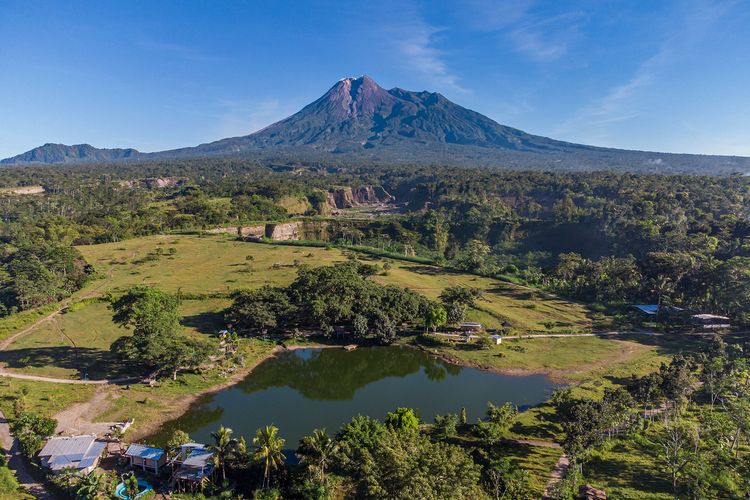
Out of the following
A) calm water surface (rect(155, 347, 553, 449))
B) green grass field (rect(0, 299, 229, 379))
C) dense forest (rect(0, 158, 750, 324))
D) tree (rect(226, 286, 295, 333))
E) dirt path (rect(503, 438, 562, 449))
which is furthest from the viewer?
dense forest (rect(0, 158, 750, 324))

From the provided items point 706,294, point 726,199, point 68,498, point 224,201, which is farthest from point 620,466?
point 224,201

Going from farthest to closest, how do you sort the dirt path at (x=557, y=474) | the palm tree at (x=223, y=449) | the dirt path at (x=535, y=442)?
the dirt path at (x=535, y=442)
the palm tree at (x=223, y=449)
the dirt path at (x=557, y=474)

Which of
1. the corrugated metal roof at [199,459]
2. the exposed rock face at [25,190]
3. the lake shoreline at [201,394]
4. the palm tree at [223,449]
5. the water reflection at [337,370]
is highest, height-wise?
the exposed rock face at [25,190]

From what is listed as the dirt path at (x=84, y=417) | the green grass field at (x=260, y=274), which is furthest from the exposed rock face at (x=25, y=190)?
the dirt path at (x=84, y=417)

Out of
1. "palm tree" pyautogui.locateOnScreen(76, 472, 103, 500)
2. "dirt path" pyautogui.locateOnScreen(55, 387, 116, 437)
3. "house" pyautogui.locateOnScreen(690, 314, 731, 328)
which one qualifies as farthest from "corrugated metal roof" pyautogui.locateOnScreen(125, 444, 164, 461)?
"house" pyautogui.locateOnScreen(690, 314, 731, 328)

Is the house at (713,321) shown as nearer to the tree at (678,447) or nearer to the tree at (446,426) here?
the tree at (678,447)

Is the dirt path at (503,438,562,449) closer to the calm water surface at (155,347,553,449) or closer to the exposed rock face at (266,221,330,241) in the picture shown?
the calm water surface at (155,347,553,449)
